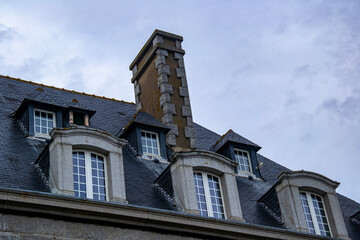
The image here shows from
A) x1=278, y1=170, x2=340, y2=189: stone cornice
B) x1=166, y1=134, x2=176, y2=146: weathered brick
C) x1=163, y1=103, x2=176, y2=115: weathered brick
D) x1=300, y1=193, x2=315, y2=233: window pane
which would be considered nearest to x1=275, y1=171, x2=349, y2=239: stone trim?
x1=278, y1=170, x2=340, y2=189: stone cornice

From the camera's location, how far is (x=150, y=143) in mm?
20375

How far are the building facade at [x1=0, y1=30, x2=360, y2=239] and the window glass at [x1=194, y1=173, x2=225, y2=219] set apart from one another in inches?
1.1

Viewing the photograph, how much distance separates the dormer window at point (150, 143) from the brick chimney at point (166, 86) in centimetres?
63

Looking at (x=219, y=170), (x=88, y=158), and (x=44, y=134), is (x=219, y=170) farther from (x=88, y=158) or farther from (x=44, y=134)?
(x=44, y=134)

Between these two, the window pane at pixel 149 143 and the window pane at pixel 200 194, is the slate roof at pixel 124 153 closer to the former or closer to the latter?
the window pane at pixel 149 143

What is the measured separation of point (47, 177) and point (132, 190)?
224 centimetres

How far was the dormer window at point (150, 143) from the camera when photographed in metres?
20.1

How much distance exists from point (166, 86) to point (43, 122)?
4994mm

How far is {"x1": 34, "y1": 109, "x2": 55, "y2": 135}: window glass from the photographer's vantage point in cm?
1864

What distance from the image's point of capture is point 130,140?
2030cm

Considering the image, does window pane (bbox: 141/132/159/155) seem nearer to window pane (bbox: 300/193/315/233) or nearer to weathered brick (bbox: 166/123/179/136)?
weathered brick (bbox: 166/123/179/136)

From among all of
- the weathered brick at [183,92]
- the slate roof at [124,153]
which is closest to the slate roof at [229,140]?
the slate roof at [124,153]

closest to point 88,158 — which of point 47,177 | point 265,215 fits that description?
point 47,177

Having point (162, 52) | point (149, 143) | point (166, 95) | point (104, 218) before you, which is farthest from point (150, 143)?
point (104, 218)
